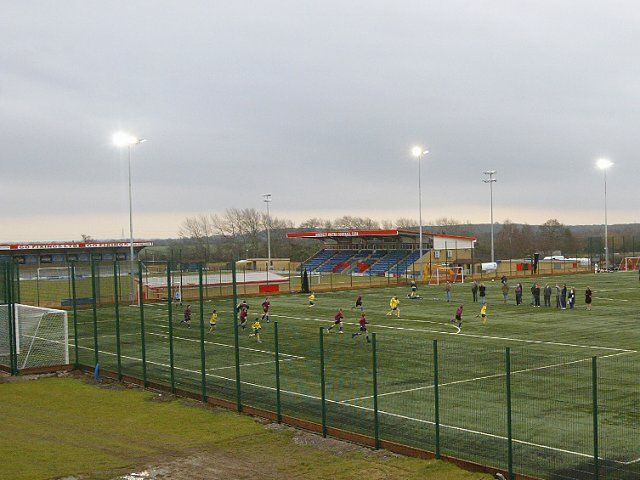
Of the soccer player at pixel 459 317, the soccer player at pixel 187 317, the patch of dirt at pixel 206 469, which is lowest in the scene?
the patch of dirt at pixel 206 469

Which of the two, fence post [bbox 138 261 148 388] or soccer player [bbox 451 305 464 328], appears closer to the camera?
fence post [bbox 138 261 148 388]

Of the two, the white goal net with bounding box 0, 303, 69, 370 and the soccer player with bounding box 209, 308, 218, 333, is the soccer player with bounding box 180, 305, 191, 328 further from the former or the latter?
the white goal net with bounding box 0, 303, 69, 370

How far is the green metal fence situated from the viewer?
1451 centimetres

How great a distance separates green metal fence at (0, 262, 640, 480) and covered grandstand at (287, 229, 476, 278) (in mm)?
49188

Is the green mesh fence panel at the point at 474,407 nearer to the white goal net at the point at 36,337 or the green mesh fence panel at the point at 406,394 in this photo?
the green mesh fence panel at the point at 406,394

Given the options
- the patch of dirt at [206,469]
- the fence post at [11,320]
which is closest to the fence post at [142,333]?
the fence post at [11,320]

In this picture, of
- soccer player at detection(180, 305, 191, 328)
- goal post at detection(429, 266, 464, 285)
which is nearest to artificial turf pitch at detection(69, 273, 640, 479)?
soccer player at detection(180, 305, 191, 328)

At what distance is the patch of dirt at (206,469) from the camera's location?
1331 cm

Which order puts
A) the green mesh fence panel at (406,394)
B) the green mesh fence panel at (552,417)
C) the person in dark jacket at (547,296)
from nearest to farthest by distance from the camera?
the green mesh fence panel at (552,417), the green mesh fence panel at (406,394), the person in dark jacket at (547,296)

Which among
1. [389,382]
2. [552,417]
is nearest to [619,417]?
[552,417]

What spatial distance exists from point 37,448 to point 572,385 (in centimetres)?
1385

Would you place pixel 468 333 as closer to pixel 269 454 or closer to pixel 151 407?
pixel 151 407

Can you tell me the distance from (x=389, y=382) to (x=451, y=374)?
6.48 feet

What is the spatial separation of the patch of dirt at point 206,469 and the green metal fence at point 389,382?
2.49 m
